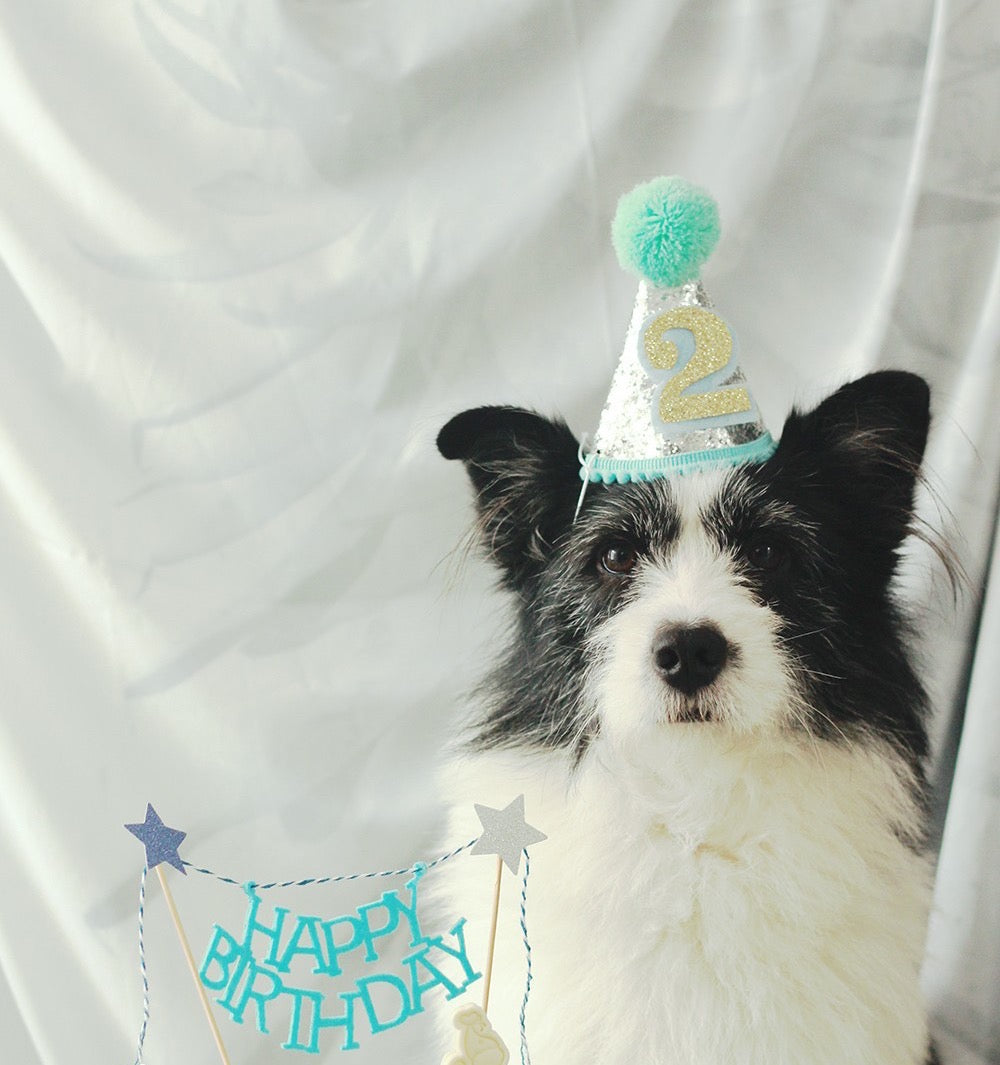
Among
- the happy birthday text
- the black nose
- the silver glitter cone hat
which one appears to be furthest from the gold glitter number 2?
the happy birthday text

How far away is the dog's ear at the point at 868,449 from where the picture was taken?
1.69 metres

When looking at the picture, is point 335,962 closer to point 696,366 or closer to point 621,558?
point 621,558

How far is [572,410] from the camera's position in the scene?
2.44m

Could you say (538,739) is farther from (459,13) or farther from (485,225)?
(459,13)

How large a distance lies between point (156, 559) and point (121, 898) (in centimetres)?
70

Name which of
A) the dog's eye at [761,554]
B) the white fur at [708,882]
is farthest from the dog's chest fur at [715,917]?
the dog's eye at [761,554]

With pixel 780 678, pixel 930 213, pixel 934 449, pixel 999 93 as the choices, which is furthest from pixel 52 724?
pixel 999 93

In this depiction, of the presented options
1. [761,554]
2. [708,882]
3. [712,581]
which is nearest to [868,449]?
[761,554]

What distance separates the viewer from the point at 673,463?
161cm

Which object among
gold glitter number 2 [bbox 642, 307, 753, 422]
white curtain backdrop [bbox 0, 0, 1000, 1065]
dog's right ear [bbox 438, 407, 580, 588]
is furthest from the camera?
white curtain backdrop [bbox 0, 0, 1000, 1065]

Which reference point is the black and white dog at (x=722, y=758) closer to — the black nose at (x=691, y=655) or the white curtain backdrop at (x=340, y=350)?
the black nose at (x=691, y=655)

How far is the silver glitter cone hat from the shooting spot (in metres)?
1.61

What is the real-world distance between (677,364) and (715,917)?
0.76 metres

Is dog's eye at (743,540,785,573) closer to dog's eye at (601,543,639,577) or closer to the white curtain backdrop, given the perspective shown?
dog's eye at (601,543,639,577)
